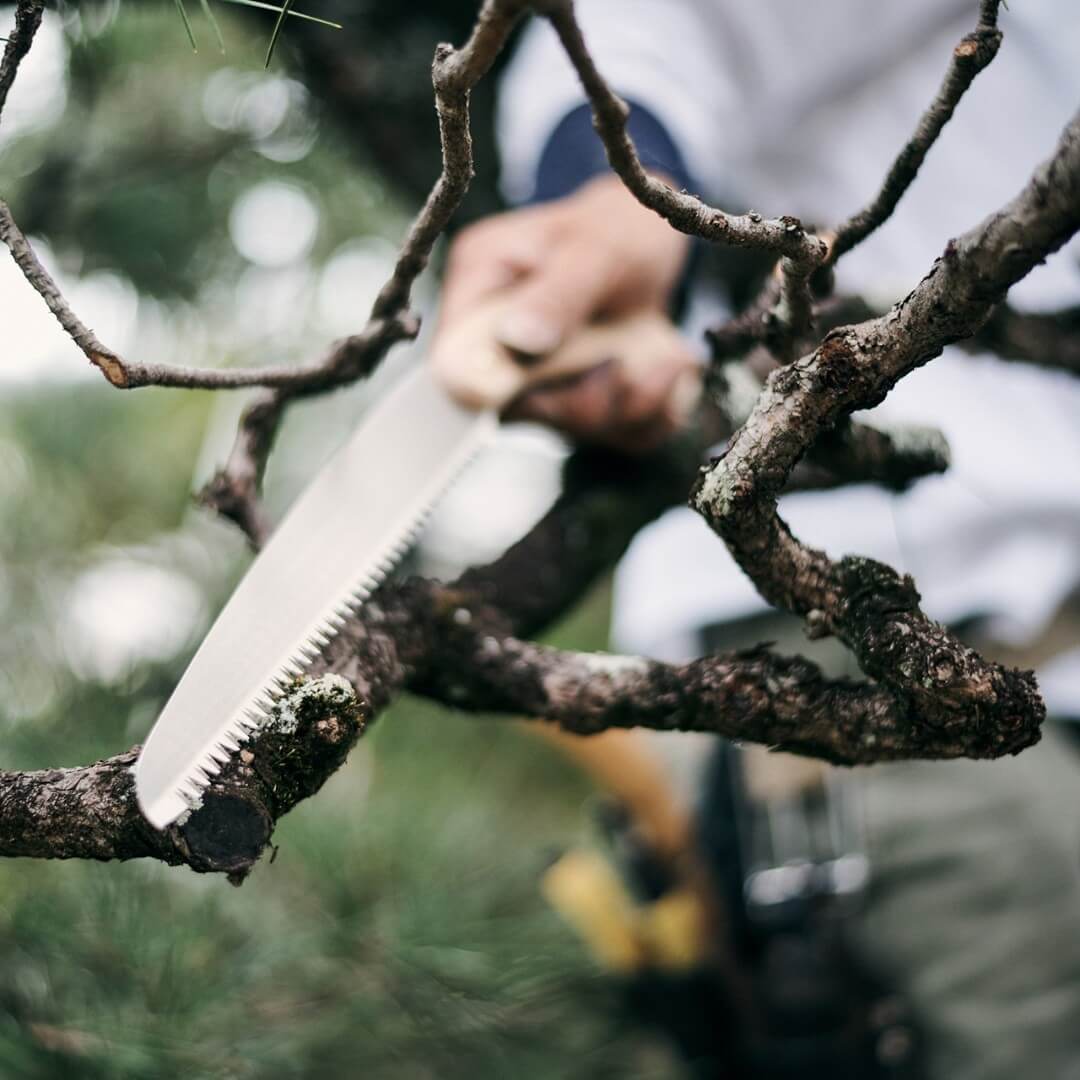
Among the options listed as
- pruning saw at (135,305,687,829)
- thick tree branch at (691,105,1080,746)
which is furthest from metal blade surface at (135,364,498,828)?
thick tree branch at (691,105,1080,746)

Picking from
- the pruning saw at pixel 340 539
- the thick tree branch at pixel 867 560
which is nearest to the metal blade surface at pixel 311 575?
the pruning saw at pixel 340 539

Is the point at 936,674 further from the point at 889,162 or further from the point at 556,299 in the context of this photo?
the point at 889,162

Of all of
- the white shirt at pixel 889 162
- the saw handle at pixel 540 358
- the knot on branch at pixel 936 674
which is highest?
the white shirt at pixel 889 162

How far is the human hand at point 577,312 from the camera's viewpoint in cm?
41

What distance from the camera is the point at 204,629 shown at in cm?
53

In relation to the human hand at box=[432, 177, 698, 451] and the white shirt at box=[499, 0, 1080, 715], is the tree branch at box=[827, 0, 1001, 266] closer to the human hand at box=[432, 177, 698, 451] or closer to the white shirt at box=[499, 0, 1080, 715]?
the human hand at box=[432, 177, 698, 451]

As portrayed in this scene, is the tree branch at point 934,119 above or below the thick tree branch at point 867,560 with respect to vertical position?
above

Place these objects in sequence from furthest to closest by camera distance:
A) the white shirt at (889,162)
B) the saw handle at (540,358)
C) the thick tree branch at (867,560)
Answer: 1. the white shirt at (889,162)
2. the saw handle at (540,358)
3. the thick tree branch at (867,560)

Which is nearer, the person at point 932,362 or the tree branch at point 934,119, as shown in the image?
the tree branch at point 934,119

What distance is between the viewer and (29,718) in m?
0.49

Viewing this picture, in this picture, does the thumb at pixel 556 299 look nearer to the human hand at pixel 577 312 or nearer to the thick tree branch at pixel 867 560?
the human hand at pixel 577 312

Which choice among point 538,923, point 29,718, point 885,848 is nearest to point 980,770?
point 885,848

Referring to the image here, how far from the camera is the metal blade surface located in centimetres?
22

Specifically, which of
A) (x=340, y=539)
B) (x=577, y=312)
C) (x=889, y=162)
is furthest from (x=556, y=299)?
(x=889, y=162)
